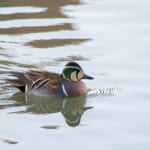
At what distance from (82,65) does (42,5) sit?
14.5 feet

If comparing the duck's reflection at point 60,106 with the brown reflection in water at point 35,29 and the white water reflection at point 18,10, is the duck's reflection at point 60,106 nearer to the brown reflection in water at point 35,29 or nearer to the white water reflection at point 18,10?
the brown reflection in water at point 35,29

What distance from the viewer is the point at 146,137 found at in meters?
10.6

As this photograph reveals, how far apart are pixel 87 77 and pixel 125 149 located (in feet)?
9.37

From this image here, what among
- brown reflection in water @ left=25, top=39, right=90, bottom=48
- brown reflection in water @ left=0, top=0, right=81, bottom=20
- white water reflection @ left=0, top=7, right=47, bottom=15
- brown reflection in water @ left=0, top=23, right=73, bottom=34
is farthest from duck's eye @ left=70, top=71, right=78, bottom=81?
white water reflection @ left=0, top=7, right=47, bottom=15

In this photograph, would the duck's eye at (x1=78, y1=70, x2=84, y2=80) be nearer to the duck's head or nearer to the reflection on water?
the duck's head

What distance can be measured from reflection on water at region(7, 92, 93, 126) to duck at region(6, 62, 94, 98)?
→ 112 millimetres

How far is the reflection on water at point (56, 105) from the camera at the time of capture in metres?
A: 11.9

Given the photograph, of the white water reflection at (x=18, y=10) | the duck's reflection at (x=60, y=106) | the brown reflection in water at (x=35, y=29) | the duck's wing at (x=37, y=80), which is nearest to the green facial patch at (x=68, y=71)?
the duck's wing at (x=37, y=80)

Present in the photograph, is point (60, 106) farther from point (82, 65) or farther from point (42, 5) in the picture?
point (42, 5)

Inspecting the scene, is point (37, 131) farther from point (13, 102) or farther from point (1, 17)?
point (1, 17)

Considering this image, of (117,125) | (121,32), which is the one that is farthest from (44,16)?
(117,125)

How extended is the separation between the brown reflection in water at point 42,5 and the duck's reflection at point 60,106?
4555 mm

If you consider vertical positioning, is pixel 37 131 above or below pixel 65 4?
below

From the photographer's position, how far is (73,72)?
→ 1279 centimetres
